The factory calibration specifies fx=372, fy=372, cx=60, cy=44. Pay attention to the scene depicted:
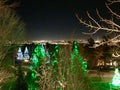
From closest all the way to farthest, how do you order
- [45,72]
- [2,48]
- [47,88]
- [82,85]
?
[82,85], [47,88], [45,72], [2,48]

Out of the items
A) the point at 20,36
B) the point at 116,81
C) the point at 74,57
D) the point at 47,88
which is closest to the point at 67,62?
the point at 74,57

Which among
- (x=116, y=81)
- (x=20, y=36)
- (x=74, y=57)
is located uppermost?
(x=20, y=36)

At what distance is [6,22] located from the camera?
2872 centimetres

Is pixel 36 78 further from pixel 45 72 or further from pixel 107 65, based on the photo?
pixel 107 65

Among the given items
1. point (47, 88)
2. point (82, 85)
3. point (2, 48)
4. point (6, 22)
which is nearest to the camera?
point (82, 85)

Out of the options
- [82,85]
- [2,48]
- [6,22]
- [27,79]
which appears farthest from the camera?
[6,22]

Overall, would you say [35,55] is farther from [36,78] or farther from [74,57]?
[74,57]

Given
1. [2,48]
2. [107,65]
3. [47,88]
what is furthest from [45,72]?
[107,65]

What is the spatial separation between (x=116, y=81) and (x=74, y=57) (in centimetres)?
2095

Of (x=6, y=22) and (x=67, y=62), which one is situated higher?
(x=6, y=22)

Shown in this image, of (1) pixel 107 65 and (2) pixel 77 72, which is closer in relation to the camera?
(2) pixel 77 72

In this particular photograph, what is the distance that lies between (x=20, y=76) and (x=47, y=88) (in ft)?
26.5

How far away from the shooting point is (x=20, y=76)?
76.4 ft

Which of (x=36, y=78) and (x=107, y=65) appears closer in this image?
(x=36, y=78)
